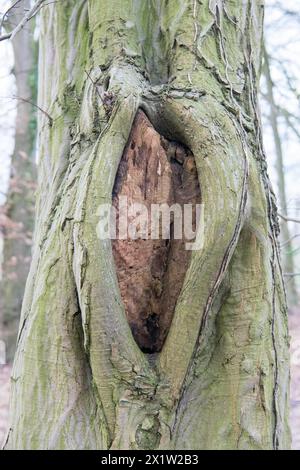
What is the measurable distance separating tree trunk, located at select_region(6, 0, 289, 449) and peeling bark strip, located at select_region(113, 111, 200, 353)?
0.07 meters

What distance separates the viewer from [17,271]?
779cm

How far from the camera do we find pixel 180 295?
185 centimetres

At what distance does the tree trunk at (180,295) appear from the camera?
70.8 inches

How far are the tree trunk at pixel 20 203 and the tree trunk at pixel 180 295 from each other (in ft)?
18.7

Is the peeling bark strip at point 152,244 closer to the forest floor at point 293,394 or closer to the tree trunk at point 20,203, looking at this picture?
the forest floor at point 293,394

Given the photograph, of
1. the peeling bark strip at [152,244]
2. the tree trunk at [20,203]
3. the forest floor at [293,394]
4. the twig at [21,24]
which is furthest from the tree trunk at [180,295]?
the tree trunk at [20,203]

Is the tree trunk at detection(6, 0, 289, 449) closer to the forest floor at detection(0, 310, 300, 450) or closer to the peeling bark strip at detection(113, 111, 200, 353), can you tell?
the peeling bark strip at detection(113, 111, 200, 353)

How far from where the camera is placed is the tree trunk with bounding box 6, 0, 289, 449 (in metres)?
1.80

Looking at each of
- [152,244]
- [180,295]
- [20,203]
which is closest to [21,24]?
[152,244]

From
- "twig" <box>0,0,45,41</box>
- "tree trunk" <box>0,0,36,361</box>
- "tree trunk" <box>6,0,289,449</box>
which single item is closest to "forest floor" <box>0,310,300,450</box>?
"tree trunk" <box>0,0,36,361</box>

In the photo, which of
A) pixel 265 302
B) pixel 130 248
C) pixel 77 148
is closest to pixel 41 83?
pixel 77 148

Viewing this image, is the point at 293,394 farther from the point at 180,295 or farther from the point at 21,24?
the point at 21,24

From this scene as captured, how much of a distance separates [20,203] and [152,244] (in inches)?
257
